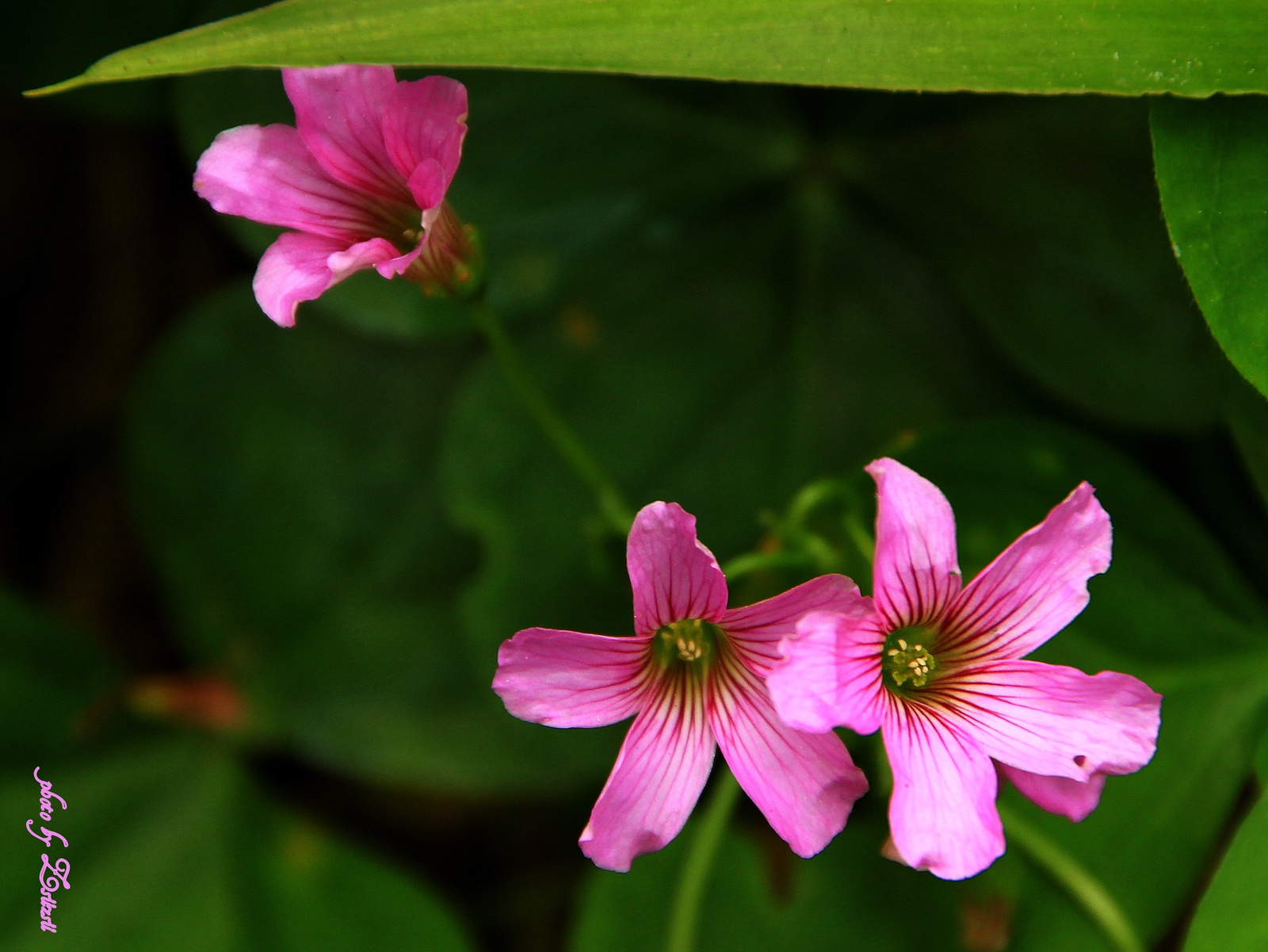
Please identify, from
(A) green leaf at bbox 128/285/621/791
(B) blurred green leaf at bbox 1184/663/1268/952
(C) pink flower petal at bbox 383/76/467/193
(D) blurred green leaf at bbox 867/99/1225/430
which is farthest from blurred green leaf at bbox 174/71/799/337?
(B) blurred green leaf at bbox 1184/663/1268/952

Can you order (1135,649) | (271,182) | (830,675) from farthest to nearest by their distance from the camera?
(1135,649), (271,182), (830,675)

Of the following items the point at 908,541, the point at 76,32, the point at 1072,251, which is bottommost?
the point at 908,541

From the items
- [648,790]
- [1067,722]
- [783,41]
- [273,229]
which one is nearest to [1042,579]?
[1067,722]

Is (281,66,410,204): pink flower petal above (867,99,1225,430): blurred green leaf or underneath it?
above

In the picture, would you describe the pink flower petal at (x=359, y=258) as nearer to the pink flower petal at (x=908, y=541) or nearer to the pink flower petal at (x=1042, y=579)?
the pink flower petal at (x=908, y=541)

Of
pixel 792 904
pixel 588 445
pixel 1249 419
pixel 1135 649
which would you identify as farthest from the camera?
pixel 588 445

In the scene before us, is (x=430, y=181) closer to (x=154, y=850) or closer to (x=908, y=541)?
(x=908, y=541)
